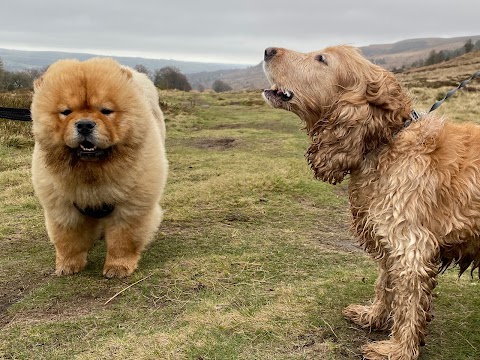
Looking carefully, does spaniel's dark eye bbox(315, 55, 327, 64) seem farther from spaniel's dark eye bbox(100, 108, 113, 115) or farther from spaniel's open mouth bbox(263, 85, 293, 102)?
spaniel's dark eye bbox(100, 108, 113, 115)

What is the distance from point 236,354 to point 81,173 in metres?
2.27

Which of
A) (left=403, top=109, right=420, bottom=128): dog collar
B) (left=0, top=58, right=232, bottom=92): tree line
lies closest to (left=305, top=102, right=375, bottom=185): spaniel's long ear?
(left=403, top=109, right=420, bottom=128): dog collar

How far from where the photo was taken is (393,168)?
11.4ft

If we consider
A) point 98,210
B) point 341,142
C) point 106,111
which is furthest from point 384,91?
point 98,210

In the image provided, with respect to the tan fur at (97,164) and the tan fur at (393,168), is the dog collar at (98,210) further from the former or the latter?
the tan fur at (393,168)

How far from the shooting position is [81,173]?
14.5 ft

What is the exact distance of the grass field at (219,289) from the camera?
373cm

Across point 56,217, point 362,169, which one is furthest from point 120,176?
point 362,169

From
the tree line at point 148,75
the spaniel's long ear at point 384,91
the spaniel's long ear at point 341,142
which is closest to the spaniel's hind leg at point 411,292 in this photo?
the spaniel's long ear at point 341,142

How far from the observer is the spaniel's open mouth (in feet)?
12.4

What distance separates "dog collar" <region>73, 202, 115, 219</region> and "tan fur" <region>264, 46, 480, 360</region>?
6.84 feet

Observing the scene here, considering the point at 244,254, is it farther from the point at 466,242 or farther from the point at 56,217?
the point at 466,242

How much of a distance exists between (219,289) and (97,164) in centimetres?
178

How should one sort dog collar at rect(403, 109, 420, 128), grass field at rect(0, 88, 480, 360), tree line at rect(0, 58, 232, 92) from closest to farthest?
dog collar at rect(403, 109, 420, 128) → grass field at rect(0, 88, 480, 360) → tree line at rect(0, 58, 232, 92)
